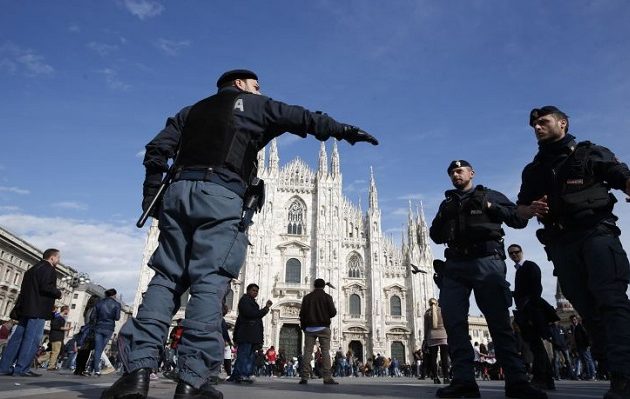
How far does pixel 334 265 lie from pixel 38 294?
25713 mm

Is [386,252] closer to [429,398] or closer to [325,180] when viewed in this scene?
[325,180]

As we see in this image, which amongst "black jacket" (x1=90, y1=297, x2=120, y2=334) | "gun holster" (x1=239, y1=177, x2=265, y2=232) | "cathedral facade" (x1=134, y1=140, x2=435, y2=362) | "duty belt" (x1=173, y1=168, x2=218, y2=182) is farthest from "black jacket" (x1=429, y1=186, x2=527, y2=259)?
"cathedral facade" (x1=134, y1=140, x2=435, y2=362)

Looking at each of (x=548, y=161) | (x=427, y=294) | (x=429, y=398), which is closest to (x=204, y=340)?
(x=429, y=398)

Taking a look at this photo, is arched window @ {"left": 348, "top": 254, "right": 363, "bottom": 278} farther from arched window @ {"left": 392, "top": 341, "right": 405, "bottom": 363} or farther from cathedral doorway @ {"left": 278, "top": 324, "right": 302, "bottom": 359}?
cathedral doorway @ {"left": 278, "top": 324, "right": 302, "bottom": 359}

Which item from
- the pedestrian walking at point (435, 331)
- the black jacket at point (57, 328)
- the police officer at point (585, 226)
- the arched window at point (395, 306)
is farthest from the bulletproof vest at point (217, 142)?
the arched window at point (395, 306)

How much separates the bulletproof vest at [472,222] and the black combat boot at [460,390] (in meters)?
1.20

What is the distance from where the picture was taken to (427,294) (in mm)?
30656

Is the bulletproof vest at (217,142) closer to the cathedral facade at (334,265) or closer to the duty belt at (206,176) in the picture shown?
the duty belt at (206,176)

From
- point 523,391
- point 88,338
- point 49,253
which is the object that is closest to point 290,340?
point 88,338

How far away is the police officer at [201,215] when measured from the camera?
7.43 ft

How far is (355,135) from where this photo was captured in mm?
3025

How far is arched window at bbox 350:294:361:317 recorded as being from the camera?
30.3m

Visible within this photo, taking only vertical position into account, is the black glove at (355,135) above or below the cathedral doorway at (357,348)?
above

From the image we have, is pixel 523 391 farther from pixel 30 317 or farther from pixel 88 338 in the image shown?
pixel 88 338
